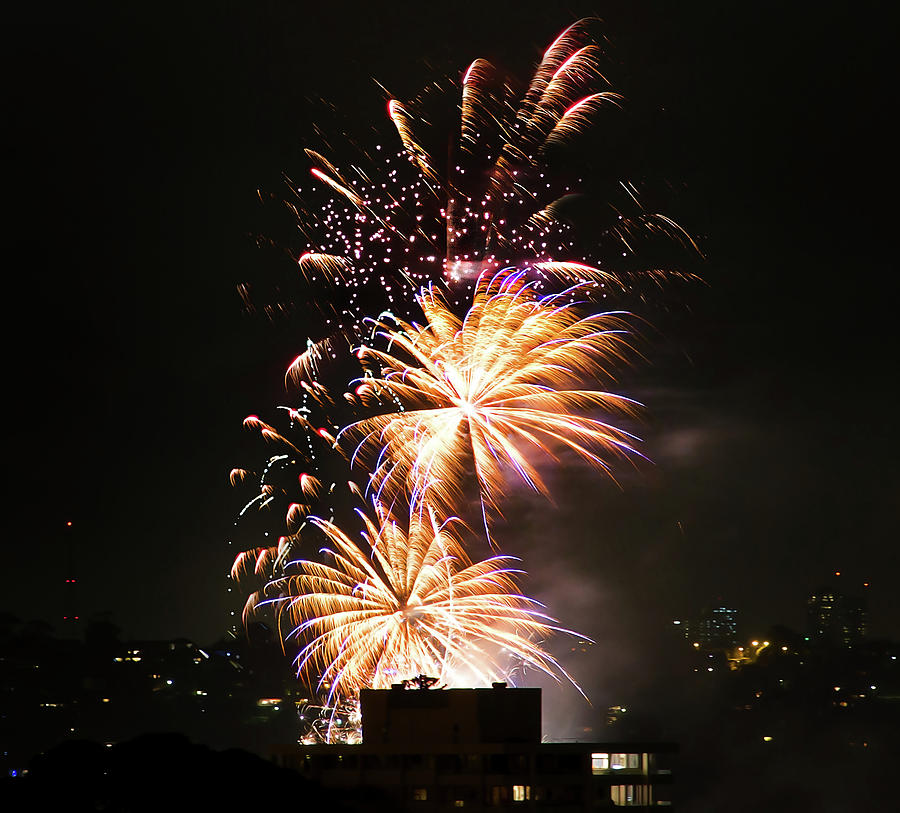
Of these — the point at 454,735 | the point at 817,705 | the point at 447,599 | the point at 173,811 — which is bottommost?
the point at 173,811

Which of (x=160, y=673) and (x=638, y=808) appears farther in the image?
(x=160, y=673)

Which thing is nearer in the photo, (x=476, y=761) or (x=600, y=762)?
(x=476, y=761)

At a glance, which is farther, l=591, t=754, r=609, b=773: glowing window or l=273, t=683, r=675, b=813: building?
l=591, t=754, r=609, b=773: glowing window

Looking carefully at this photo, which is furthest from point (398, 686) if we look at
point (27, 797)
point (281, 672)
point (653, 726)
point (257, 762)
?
point (281, 672)

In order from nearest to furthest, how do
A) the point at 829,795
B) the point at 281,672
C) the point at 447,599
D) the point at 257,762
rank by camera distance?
the point at 447,599 → the point at 257,762 → the point at 829,795 → the point at 281,672

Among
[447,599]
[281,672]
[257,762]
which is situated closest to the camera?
[447,599]

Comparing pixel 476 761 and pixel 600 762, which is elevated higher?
pixel 600 762

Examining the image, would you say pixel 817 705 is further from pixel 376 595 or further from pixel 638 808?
pixel 376 595

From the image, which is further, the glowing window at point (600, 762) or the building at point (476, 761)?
the glowing window at point (600, 762)
